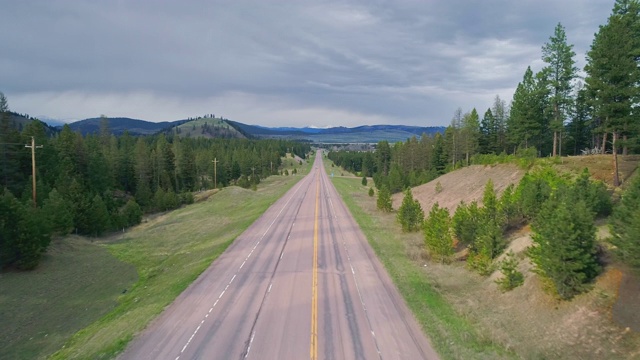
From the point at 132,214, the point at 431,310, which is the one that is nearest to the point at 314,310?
the point at 431,310

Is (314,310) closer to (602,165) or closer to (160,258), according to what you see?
(160,258)

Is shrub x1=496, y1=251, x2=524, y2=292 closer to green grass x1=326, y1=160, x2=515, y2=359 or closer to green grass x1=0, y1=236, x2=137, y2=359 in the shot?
green grass x1=326, y1=160, x2=515, y2=359

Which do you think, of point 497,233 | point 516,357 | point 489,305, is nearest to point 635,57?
point 497,233

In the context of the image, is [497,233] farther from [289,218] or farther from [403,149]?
[403,149]

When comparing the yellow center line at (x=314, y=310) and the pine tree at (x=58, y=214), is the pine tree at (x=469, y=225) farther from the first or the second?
the pine tree at (x=58, y=214)

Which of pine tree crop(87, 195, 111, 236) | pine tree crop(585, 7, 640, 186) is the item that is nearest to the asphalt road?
pine tree crop(87, 195, 111, 236)

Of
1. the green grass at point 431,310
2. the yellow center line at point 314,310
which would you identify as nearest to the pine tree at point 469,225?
the green grass at point 431,310
